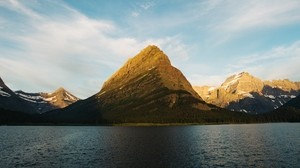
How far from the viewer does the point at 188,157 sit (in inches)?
4114

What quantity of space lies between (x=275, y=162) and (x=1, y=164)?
71644mm

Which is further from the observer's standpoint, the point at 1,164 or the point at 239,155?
the point at 239,155

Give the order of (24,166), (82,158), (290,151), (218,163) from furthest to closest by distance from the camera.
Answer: (290,151) → (82,158) → (218,163) → (24,166)

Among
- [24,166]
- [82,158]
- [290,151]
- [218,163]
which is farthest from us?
[290,151]

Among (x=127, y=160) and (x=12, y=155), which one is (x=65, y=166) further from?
(x=12, y=155)

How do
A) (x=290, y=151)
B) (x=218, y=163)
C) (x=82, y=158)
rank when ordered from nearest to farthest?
(x=218, y=163)
(x=82, y=158)
(x=290, y=151)

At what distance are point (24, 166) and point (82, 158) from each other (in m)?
19.7

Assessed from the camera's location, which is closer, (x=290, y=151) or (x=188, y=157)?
(x=188, y=157)

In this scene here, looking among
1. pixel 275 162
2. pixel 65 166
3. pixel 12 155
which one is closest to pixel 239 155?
pixel 275 162

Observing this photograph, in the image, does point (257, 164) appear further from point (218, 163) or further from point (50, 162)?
point (50, 162)

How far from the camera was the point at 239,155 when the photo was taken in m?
109

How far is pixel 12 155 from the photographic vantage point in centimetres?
10844

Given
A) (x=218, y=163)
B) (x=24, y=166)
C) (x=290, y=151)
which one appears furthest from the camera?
(x=290, y=151)

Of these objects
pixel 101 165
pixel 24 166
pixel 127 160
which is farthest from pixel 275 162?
pixel 24 166
